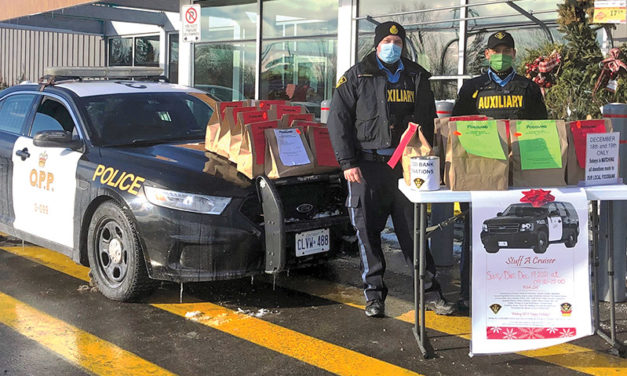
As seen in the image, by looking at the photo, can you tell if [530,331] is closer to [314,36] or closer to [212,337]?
[212,337]

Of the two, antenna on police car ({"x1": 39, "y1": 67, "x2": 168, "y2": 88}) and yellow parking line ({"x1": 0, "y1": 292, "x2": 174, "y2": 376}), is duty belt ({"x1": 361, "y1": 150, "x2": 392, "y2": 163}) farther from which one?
antenna on police car ({"x1": 39, "y1": 67, "x2": 168, "y2": 88})

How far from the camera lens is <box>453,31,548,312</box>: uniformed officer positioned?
477 cm

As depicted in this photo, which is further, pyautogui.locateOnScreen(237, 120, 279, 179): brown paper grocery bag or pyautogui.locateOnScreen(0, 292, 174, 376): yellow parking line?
pyautogui.locateOnScreen(237, 120, 279, 179): brown paper grocery bag

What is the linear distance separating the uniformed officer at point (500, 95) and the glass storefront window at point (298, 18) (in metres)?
7.05

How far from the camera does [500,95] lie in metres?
4.79

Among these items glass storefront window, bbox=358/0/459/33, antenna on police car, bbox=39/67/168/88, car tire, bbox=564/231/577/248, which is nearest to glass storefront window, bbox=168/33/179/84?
glass storefront window, bbox=358/0/459/33

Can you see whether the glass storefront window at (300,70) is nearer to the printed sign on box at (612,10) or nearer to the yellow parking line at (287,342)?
the printed sign on box at (612,10)

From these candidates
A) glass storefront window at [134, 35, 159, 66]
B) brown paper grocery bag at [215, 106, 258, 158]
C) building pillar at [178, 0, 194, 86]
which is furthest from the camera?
glass storefront window at [134, 35, 159, 66]

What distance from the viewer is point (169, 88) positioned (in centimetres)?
643

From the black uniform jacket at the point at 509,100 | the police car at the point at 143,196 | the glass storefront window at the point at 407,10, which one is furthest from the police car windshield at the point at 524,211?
the glass storefront window at the point at 407,10

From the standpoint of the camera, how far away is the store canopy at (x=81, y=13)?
1284 cm

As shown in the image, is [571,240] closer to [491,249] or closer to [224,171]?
[491,249]

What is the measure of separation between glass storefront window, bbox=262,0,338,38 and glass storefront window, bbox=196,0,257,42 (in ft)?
1.31

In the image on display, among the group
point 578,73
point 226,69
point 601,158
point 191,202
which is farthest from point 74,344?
point 226,69
